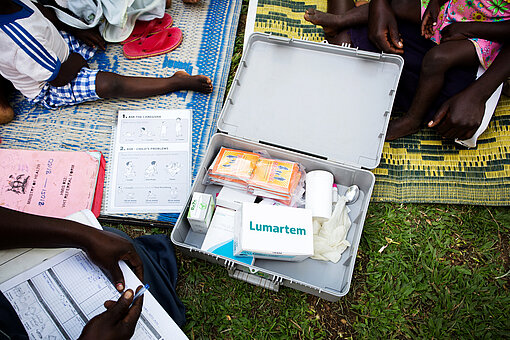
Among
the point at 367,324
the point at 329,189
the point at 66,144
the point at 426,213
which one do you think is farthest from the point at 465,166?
the point at 66,144

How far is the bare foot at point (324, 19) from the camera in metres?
1.63

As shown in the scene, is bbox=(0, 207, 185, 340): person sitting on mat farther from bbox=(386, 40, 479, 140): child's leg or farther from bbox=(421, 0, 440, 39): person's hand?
bbox=(421, 0, 440, 39): person's hand

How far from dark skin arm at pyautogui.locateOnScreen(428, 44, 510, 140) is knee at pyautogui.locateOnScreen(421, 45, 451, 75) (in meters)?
0.12

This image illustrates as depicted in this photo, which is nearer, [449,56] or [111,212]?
[449,56]

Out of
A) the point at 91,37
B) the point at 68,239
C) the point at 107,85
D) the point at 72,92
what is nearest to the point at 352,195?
the point at 68,239

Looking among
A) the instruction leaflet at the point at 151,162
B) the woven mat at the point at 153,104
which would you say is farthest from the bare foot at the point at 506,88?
the instruction leaflet at the point at 151,162

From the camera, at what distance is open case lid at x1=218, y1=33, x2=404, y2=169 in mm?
1380

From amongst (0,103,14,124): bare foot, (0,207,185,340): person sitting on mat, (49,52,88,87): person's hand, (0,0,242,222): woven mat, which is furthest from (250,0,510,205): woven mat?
(0,103,14,124): bare foot

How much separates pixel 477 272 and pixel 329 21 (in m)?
1.29

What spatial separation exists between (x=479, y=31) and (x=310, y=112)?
0.70m

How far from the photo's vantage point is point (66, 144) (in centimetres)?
164

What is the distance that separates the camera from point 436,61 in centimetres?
135

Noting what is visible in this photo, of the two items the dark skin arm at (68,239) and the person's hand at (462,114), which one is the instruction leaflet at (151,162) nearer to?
the dark skin arm at (68,239)

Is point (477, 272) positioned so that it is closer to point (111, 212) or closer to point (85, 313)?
point (85, 313)
